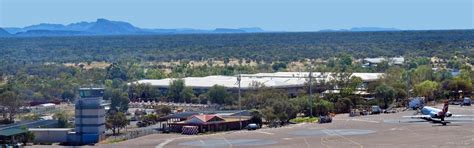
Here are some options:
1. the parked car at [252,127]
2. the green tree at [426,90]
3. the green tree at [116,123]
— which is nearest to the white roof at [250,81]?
the green tree at [426,90]

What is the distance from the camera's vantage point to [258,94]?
4948 inches

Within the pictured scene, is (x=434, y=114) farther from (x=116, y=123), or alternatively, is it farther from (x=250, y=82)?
(x=250, y=82)

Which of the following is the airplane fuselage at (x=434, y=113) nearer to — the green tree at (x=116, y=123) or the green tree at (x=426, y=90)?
the green tree at (x=426, y=90)

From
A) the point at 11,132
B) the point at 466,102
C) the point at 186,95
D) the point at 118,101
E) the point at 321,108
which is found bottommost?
the point at 186,95

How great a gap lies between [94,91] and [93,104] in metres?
2.77

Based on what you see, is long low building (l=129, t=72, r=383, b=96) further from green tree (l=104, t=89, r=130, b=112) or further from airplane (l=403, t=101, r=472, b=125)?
airplane (l=403, t=101, r=472, b=125)

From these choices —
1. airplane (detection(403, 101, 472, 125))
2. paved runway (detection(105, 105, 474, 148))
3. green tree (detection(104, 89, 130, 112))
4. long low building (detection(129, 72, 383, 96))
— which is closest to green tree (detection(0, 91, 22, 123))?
green tree (detection(104, 89, 130, 112))

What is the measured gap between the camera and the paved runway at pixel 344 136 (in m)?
87.6

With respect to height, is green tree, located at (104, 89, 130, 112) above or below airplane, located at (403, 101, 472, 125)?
below

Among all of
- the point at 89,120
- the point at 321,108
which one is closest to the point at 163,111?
the point at 321,108

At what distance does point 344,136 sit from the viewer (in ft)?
307

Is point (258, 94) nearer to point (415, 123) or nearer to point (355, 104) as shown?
point (355, 104)

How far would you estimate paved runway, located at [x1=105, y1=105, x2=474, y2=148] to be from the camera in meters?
87.6

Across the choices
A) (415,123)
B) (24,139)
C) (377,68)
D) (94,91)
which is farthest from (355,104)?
(377,68)
